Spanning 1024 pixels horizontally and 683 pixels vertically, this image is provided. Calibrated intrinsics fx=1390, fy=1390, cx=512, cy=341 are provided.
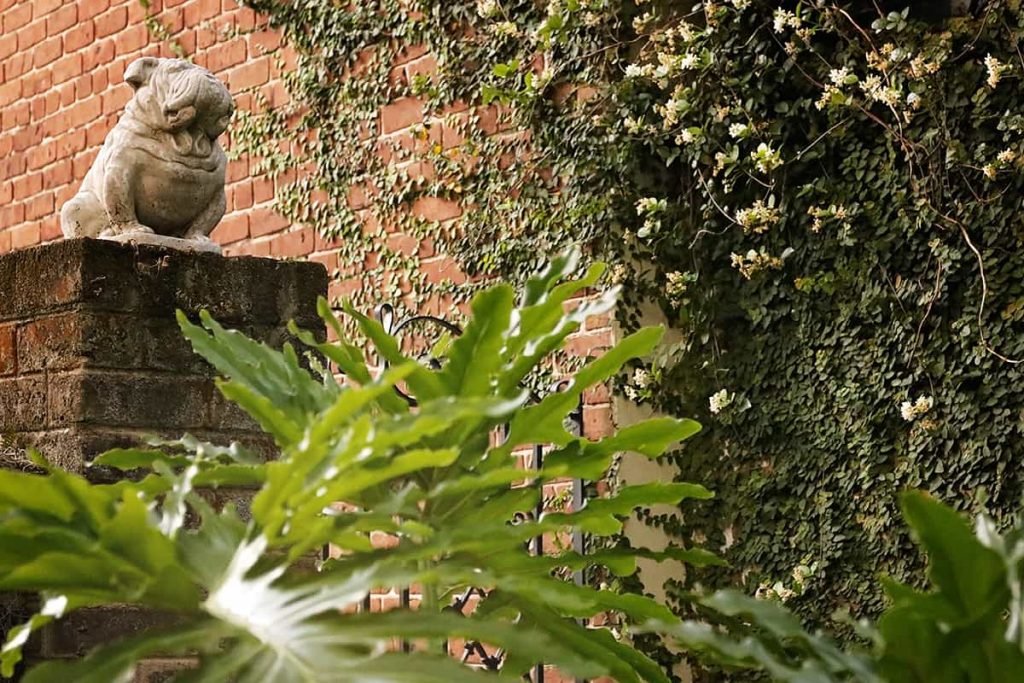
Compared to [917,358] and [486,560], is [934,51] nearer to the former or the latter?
[917,358]

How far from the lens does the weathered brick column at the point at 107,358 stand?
2.41m

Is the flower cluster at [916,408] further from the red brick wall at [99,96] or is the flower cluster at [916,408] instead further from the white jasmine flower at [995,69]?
the red brick wall at [99,96]

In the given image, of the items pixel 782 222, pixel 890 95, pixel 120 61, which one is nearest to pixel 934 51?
pixel 890 95

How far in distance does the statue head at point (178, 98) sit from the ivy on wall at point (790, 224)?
1300 millimetres

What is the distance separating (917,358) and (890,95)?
63 centimetres

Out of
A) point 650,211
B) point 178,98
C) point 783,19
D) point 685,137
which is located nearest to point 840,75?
point 783,19

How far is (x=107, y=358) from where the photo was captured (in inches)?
97.3

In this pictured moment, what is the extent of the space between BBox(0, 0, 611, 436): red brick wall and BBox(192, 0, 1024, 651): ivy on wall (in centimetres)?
49

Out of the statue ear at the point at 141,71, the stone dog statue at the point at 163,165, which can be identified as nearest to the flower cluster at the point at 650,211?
the stone dog statue at the point at 163,165

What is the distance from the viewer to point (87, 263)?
97.3 inches

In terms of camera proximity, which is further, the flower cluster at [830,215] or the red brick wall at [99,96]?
the red brick wall at [99,96]

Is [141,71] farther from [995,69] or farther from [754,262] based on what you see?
[995,69]

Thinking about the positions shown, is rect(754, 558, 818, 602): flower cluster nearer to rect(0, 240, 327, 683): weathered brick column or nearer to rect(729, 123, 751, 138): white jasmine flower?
rect(729, 123, 751, 138): white jasmine flower

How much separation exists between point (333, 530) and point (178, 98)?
6.37 feet
